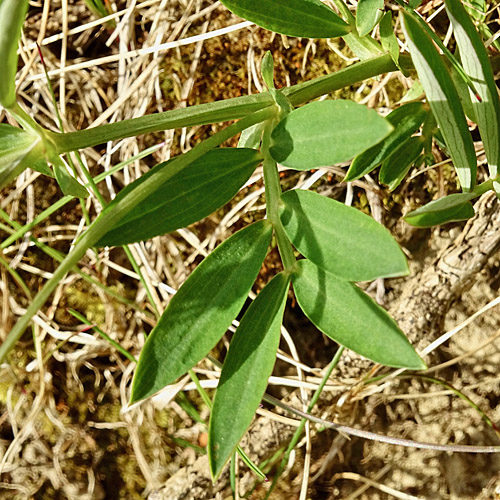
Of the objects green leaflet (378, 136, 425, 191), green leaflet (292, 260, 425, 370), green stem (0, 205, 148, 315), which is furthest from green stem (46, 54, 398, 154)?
green stem (0, 205, 148, 315)

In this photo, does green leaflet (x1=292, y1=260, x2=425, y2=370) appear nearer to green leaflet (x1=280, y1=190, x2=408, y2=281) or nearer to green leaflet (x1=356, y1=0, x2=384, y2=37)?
green leaflet (x1=280, y1=190, x2=408, y2=281)

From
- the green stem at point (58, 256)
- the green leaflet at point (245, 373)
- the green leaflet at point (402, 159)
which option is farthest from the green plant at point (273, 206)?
the green stem at point (58, 256)

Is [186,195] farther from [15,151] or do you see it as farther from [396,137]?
[396,137]

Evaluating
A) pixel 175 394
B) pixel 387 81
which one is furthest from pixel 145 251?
pixel 387 81

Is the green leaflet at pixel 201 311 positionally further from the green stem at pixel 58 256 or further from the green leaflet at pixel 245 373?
the green stem at pixel 58 256

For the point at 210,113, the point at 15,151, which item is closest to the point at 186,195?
the point at 210,113
